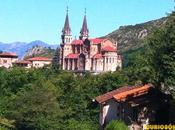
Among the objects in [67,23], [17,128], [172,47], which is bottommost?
[17,128]

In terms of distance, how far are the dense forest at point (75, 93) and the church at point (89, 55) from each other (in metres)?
104

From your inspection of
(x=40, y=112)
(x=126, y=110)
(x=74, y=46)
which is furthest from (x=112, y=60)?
(x=126, y=110)

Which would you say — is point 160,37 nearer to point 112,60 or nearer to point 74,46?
point 112,60

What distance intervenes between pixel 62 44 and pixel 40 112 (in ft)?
471

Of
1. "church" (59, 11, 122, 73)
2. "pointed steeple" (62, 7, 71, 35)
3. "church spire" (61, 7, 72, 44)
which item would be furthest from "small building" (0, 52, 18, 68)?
"pointed steeple" (62, 7, 71, 35)

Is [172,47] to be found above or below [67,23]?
below

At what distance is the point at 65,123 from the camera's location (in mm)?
43438

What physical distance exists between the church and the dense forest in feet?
340

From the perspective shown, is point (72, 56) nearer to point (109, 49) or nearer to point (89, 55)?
point (89, 55)

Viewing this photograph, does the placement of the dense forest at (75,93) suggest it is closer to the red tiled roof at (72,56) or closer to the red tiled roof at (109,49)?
the red tiled roof at (109,49)

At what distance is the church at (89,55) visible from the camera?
6663 inches

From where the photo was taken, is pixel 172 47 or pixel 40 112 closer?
pixel 172 47

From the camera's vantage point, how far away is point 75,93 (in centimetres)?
5047

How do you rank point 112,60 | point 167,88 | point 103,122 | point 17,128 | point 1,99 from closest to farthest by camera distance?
1. point 167,88
2. point 103,122
3. point 17,128
4. point 1,99
5. point 112,60
